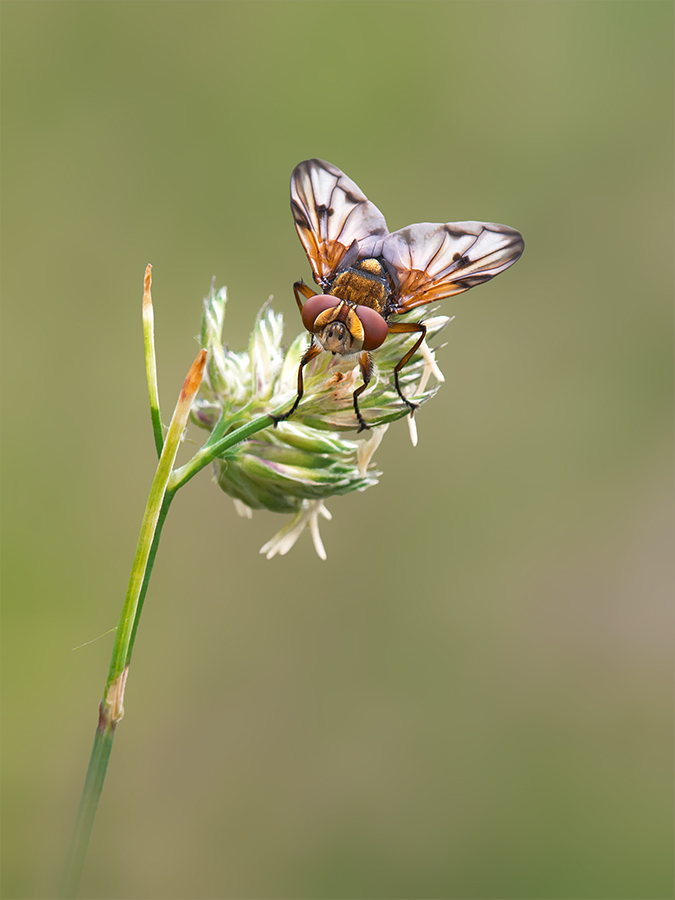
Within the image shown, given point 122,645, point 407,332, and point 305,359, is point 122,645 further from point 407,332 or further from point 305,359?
point 407,332

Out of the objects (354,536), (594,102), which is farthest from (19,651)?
(594,102)

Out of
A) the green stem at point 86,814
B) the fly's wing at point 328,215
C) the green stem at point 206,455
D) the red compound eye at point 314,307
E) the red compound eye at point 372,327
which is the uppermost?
the fly's wing at point 328,215

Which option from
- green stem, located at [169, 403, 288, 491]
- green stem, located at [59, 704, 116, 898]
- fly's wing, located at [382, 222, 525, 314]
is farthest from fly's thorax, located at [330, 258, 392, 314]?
green stem, located at [59, 704, 116, 898]

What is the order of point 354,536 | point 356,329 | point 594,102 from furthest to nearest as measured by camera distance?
point 594,102
point 354,536
point 356,329

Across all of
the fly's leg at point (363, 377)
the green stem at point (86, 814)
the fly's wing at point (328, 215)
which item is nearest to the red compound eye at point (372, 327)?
the fly's leg at point (363, 377)

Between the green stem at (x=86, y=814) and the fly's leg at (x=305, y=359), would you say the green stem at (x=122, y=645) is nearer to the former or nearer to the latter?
the green stem at (x=86, y=814)

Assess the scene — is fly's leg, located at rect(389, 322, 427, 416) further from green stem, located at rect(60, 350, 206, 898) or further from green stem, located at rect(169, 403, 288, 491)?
green stem, located at rect(60, 350, 206, 898)

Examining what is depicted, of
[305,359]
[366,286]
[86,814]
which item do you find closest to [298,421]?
[305,359]

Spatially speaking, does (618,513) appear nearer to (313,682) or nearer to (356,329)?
(313,682)
